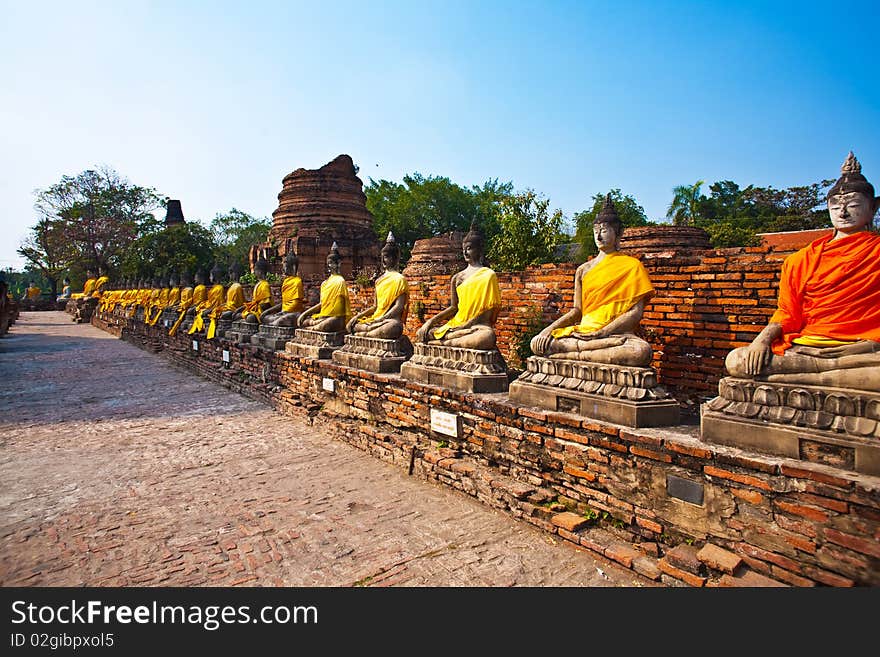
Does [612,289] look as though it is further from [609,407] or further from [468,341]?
[468,341]

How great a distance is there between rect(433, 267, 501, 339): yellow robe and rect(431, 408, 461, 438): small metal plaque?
0.80 m

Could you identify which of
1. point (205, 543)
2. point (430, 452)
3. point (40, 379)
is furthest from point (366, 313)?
point (40, 379)

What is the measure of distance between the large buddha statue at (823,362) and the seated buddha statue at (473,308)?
2272 millimetres

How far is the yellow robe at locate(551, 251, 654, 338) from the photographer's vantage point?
12.8 ft

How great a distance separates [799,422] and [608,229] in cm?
187

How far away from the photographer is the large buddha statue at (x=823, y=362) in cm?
260

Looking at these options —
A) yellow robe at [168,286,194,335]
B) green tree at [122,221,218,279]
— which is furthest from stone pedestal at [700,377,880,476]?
green tree at [122,221,218,279]

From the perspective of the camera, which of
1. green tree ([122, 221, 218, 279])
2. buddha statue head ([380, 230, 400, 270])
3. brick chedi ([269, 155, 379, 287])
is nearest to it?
buddha statue head ([380, 230, 400, 270])

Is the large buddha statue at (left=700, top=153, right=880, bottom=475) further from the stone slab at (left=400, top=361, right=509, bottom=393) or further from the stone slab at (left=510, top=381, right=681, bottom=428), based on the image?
the stone slab at (left=400, top=361, right=509, bottom=393)

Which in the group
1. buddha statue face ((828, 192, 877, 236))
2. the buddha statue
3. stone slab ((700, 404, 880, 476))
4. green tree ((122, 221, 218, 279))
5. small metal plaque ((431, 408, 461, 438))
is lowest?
small metal plaque ((431, 408, 461, 438))

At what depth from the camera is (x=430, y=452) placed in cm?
490

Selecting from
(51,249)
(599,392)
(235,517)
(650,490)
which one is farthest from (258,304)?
(51,249)

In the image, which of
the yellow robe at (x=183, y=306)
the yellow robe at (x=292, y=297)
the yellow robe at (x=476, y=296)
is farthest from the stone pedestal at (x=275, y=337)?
the yellow robe at (x=183, y=306)

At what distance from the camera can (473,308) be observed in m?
5.11
